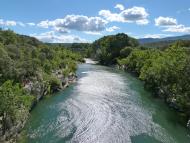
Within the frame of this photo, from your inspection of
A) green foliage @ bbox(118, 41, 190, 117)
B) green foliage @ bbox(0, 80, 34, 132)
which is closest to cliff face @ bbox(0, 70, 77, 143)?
green foliage @ bbox(0, 80, 34, 132)

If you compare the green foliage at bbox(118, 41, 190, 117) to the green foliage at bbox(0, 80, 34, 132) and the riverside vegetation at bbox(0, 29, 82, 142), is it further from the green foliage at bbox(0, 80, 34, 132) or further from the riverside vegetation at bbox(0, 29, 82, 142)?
the green foliage at bbox(0, 80, 34, 132)

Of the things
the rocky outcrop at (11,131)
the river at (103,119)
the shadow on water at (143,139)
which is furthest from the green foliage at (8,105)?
the shadow on water at (143,139)

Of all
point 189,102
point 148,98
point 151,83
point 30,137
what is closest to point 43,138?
point 30,137

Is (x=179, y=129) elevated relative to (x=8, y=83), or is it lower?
lower

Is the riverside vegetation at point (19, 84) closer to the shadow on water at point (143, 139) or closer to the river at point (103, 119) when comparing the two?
the river at point (103, 119)

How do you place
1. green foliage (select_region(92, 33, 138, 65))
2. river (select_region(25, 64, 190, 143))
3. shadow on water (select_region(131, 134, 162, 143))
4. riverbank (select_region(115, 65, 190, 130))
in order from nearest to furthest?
shadow on water (select_region(131, 134, 162, 143)) < river (select_region(25, 64, 190, 143)) < riverbank (select_region(115, 65, 190, 130)) < green foliage (select_region(92, 33, 138, 65))

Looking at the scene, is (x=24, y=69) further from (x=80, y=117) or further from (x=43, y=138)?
(x=43, y=138)
